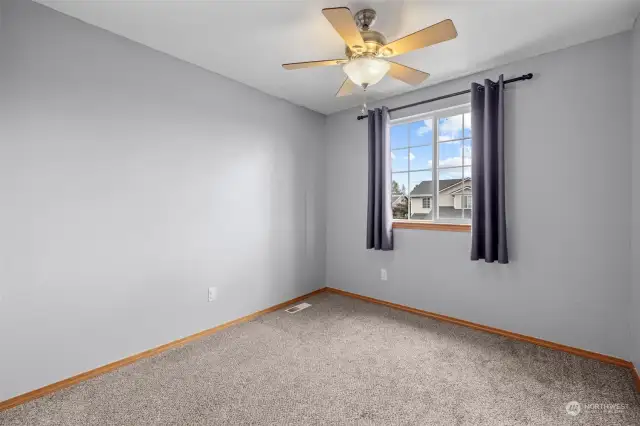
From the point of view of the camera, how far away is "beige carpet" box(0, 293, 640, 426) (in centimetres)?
167

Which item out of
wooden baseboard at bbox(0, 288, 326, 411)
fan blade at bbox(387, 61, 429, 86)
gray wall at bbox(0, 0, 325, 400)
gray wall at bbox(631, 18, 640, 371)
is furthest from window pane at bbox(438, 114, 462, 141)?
wooden baseboard at bbox(0, 288, 326, 411)

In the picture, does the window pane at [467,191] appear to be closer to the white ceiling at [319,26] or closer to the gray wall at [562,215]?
the gray wall at [562,215]

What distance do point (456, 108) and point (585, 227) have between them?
4.93ft

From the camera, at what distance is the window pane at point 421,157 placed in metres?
3.23

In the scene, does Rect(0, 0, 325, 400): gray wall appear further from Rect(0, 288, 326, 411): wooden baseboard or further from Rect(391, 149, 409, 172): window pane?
Rect(391, 149, 409, 172): window pane

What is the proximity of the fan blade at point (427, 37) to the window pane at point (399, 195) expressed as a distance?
1.75 meters

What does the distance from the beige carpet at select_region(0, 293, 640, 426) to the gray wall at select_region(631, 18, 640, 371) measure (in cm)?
31

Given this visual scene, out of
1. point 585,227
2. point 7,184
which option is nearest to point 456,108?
point 585,227

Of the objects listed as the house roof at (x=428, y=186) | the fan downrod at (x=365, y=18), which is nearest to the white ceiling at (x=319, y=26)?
the fan downrod at (x=365, y=18)

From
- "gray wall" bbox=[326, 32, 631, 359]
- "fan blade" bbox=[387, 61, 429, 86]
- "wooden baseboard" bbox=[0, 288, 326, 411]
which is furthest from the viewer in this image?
"gray wall" bbox=[326, 32, 631, 359]

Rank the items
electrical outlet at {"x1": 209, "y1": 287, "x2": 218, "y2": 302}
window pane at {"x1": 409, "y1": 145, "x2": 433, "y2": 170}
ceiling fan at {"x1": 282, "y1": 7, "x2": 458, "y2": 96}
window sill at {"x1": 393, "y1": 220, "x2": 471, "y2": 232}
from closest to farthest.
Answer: ceiling fan at {"x1": 282, "y1": 7, "x2": 458, "y2": 96} < electrical outlet at {"x1": 209, "y1": 287, "x2": 218, "y2": 302} < window sill at {"x1": 393, "y1": 220, "x2": 471, "y2": 232} < window pane at {"x1": 409, "y1": 145, "x2": 433, "y2": 170}

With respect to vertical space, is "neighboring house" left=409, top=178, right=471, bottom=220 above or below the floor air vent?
above

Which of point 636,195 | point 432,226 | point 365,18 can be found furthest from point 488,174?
point 365,18

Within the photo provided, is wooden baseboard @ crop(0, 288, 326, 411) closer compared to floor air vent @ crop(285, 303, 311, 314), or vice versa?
wooden baseboard @ crop(0, 288, 326, 411)
